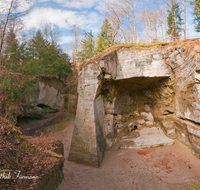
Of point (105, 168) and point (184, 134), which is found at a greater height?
point (184, 134)

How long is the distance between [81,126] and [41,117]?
935 centimetres

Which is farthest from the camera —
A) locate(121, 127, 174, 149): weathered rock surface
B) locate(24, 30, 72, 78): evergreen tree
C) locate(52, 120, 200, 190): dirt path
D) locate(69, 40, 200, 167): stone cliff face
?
locate(24, 30, 72, 78): evergreen tree

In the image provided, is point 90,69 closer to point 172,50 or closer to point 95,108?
point 95,108

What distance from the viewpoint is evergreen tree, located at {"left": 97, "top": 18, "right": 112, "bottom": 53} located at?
14828mm

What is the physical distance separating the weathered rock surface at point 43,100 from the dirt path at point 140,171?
28.8ft

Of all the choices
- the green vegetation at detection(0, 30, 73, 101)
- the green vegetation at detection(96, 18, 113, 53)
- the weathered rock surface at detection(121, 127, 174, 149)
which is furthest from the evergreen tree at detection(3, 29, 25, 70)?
the weathered rock surface at detection(121, 127, 174, 149)

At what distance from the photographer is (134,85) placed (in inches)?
411

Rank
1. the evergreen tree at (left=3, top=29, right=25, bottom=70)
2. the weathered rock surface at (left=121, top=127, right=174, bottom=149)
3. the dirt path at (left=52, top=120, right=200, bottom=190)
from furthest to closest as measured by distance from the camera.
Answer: the evergreen tree at (left=3, top=29, right=25, bottom=70) → the weathered rock surface at (left=121, top=127, right=174, bottom=149) → the dirt path at (left=52, top=120, right=200, bottom=190)

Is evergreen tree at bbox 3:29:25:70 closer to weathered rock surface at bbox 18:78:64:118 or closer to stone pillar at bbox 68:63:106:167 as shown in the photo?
weathered rock surface at bbox 18:78:64:118

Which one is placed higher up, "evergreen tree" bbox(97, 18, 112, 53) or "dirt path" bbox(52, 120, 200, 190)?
"evergreen tree" bbox(97, 18, 112, 53)

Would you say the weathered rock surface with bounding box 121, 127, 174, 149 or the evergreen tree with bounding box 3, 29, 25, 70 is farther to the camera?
the evergreen tree with bounding box 3, 29, 25, 70

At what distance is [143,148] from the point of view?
8.56m

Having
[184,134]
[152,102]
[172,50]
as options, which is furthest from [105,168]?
[172,50]

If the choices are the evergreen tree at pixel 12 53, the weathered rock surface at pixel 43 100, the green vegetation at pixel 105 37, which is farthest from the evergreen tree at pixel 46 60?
the green vegetation at pixel 105 37
